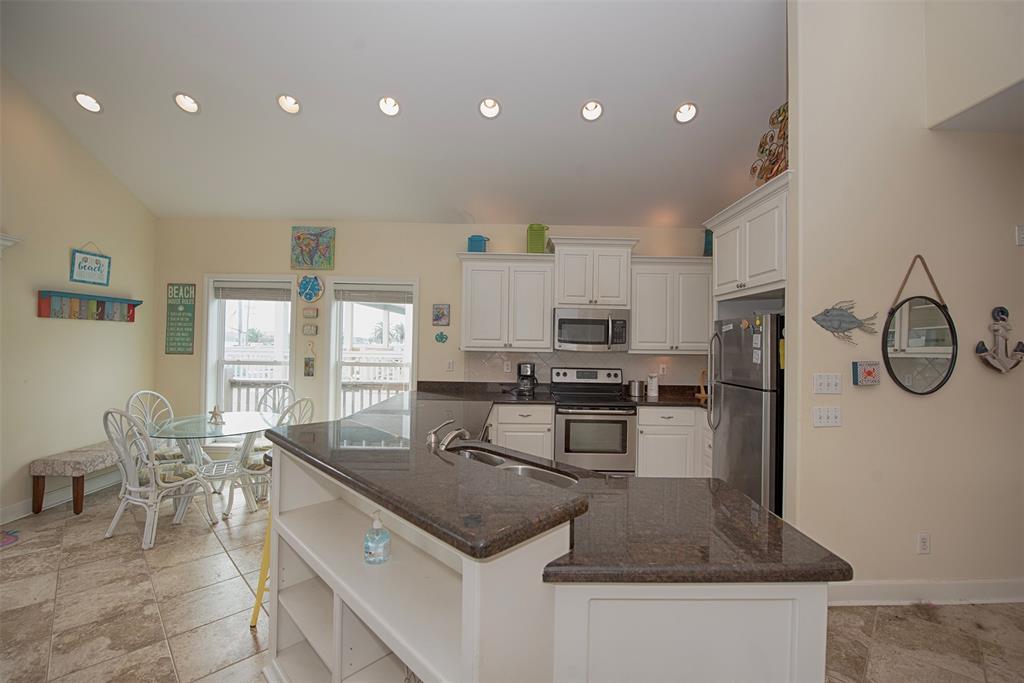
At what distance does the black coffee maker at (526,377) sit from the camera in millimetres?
4102

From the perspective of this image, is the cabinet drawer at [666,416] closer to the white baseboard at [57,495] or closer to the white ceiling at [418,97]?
the white ceiling at [418,97]

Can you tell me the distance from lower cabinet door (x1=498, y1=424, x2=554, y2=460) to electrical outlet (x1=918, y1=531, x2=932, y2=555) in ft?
7.50

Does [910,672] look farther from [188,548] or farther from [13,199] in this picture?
[13,199]

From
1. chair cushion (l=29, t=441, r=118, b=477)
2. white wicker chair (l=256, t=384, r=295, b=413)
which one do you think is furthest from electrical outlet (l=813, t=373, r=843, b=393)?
chair cushion (l=29, t=441, r=118, b=477)

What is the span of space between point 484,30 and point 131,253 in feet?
12.7

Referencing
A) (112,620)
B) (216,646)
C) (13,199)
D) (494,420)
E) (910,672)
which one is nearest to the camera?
(910,672)

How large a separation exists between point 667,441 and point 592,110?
270cm

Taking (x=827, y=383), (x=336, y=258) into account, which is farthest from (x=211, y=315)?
(x=827, y=383)

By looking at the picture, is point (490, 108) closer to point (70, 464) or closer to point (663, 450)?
point (663, 450)

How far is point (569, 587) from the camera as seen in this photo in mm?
867

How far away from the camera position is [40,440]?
128 inches

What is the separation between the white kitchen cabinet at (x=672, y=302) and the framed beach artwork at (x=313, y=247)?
9.90 ft

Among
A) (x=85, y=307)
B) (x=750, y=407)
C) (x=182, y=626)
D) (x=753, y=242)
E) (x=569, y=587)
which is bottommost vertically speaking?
(x=182, y=626)

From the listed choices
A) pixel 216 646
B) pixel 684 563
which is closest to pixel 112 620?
pixel 216 646
